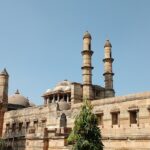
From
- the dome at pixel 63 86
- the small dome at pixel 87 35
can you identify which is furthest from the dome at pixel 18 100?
the small dome at pixel 87 35

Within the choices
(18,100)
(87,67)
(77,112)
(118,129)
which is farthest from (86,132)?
(18,100)

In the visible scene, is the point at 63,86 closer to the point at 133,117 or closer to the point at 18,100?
the point at 18,100

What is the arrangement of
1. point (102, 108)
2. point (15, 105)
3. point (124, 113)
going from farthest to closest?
point (15, 105)
point (102, 108)
point (124, 113)

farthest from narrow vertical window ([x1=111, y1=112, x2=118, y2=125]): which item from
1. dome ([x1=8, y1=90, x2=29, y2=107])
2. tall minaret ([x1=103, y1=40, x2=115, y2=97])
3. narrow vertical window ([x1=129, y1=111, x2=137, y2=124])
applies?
dome ([x1=8, y1=90, x2=29, y2=107])

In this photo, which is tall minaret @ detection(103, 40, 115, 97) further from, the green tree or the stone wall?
the green tree

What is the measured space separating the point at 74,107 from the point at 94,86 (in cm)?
440

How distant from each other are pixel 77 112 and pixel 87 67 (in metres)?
4.53

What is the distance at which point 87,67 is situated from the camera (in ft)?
92.4

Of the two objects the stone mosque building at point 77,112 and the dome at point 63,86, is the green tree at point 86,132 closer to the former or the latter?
the stone mosque building at point 77,112

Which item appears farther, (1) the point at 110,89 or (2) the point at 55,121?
(1) the point at 110,89

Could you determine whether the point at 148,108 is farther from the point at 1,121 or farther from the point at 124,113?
the point at 1,121

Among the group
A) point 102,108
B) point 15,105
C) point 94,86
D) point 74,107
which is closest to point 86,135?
point 102,108

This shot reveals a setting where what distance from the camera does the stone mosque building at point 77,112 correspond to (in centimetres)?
2039

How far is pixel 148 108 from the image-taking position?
20188 mm
